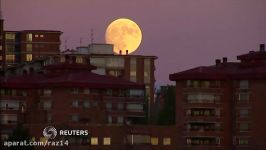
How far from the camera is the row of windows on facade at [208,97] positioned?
5915 inches

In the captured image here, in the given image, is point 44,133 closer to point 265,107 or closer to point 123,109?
point 123,109

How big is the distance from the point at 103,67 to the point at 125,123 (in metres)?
42.6

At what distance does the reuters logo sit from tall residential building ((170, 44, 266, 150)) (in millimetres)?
17100

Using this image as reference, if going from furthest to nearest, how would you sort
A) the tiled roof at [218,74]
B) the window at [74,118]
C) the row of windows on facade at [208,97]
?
the window at [74,118]
the row of windows on facade at [208,97]
the tiled roof at [218,74]

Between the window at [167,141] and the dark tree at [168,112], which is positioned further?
the dark tree at [168,112]

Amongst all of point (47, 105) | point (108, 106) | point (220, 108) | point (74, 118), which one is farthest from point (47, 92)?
point (220, 108)

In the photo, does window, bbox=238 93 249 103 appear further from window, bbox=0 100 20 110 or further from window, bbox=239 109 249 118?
window, bbox=0 100 20 110

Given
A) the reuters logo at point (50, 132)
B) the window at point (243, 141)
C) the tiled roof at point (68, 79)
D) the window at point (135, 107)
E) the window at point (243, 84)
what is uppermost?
the tiled roof at point (68, 79)

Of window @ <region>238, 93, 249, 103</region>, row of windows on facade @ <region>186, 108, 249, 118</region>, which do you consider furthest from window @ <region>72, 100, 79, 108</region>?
window @ <region>238, 93, 249, 103</region>

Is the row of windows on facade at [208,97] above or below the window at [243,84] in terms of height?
below

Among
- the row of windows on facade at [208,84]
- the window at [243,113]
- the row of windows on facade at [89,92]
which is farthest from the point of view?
the row of windows on facade at [89,92]

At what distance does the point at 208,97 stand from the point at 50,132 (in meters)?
22.6

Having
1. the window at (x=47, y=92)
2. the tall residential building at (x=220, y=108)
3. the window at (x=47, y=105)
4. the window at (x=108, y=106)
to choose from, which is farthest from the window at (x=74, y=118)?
the tall residential building at (x=220, y=108)

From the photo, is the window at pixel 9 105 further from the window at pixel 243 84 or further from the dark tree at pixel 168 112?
the window at pixel 243 84
